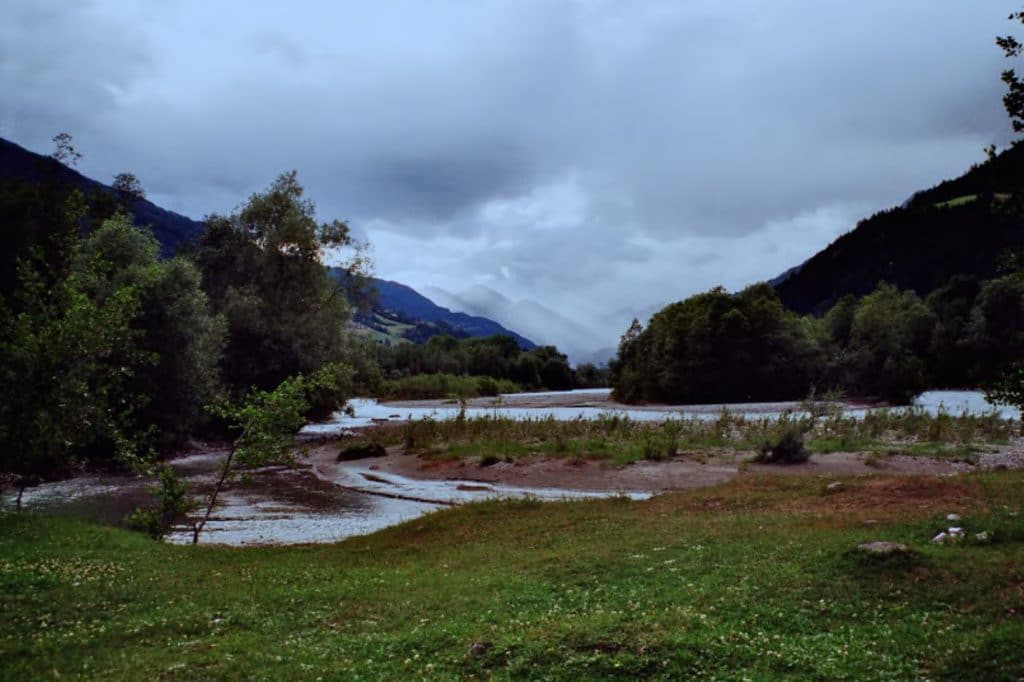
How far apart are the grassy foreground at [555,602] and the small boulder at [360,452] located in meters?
27.9

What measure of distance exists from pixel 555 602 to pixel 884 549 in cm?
649

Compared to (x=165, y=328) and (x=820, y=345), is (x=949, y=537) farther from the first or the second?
(x=820, y=345)

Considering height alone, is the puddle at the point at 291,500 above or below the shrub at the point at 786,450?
below

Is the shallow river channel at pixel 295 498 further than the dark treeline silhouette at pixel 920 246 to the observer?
No

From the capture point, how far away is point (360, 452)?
5019cm

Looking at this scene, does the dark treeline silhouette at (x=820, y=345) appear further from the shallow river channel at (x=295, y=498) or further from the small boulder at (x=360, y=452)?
the shallow river channel at (x=295, y=498)

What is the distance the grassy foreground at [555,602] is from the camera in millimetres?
10070

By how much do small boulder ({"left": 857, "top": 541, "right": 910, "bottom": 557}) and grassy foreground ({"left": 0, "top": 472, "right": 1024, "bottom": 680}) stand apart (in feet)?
0.82

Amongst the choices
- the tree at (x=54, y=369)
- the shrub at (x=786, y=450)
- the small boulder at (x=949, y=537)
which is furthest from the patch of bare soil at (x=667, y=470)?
the tree at (x=54, y=369)

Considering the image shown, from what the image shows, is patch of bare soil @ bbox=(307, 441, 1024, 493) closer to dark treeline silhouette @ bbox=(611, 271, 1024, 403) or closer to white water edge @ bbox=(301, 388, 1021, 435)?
white water edge @ bbox=(301, 388, 1021, 435)

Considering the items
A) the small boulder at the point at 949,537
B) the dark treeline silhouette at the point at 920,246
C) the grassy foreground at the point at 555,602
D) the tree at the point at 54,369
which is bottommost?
the grassy foreground at the point at 555,602

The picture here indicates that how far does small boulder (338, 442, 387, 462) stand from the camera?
49.7 metres

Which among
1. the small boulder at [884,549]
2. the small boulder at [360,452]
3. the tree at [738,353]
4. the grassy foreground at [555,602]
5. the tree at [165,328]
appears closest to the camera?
the grassy foreground at [555,602]

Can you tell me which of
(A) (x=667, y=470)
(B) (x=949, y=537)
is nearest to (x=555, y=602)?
(B) (x=949, y=537)
